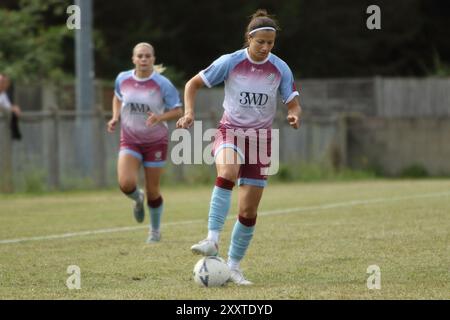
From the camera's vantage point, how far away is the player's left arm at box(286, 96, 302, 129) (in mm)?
8953

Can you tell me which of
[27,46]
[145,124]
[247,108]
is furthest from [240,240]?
[27,46]

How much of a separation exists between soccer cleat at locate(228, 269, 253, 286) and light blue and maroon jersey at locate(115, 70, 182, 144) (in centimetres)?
411

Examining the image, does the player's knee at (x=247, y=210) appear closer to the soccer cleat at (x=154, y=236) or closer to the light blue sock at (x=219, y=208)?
the light blue sock at (x=219, y=208)

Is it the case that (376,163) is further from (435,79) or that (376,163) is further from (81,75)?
(81,75)

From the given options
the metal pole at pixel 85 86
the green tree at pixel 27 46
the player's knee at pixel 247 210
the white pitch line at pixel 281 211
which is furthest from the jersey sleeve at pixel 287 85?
the green tree at pixel 27 46

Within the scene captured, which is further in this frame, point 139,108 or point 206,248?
point 139,108

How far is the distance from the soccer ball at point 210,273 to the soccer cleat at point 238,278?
0.81 feet

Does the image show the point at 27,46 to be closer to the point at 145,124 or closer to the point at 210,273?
the point at 145,124

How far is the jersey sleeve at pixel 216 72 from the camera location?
897 centimetres

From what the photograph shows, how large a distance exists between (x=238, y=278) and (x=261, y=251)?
2303 millimetres

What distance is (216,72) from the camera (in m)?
8.96

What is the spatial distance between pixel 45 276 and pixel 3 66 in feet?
59.1

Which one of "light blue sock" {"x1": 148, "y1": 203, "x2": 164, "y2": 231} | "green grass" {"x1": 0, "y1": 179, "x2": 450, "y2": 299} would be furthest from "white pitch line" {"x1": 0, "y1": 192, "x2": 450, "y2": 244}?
"light blue sock" {"x1": 148, "y1": 203, "x2": 164, "y2": 231}

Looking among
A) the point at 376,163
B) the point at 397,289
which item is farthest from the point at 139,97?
the point at 376,163
